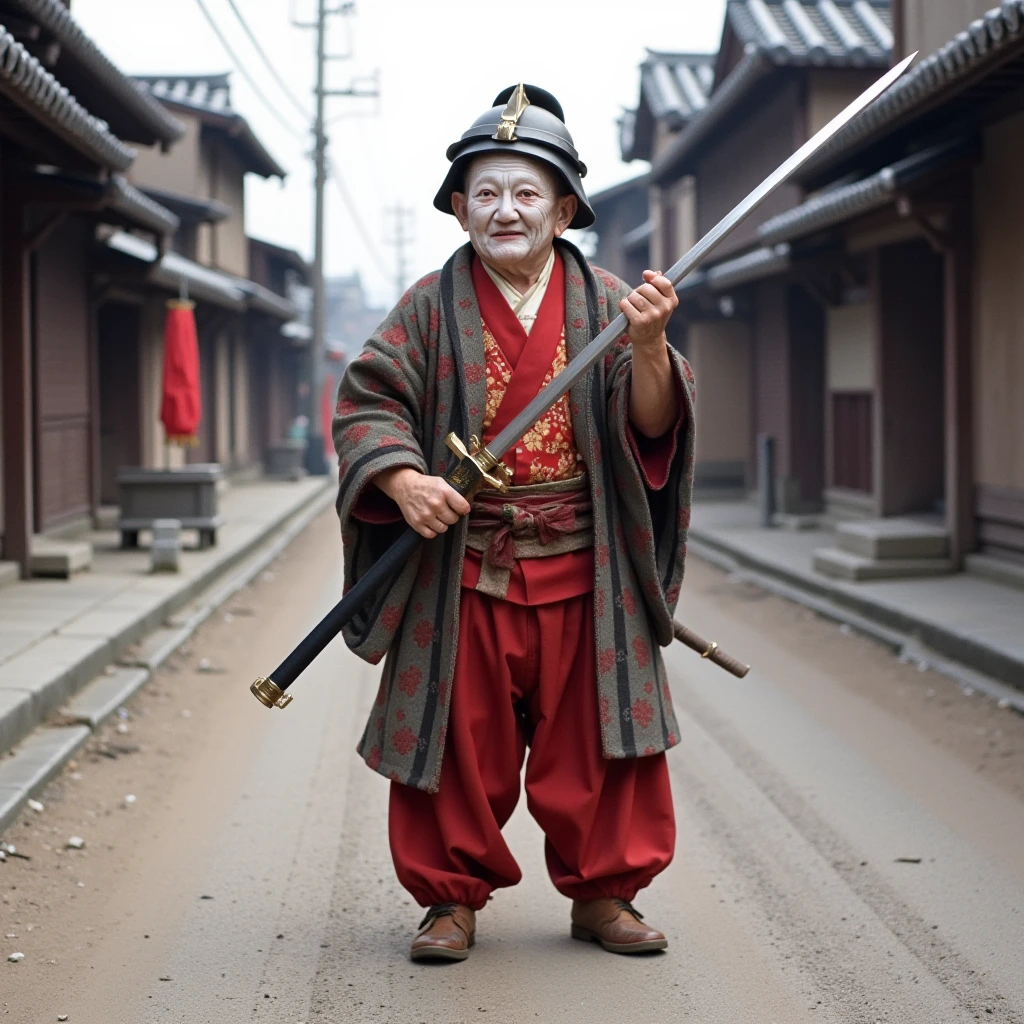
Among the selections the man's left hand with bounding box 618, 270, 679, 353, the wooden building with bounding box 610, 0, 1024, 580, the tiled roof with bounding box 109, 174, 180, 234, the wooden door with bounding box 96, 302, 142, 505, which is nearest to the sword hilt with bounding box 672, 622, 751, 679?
the man's left hand with bounding box 618, 270, 679, 353

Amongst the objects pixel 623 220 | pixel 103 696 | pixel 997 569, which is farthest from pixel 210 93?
pixel 103 696

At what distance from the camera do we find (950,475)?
1117 centimetres

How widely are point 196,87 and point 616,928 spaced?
84.6ft

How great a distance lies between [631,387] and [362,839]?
7.13 ft

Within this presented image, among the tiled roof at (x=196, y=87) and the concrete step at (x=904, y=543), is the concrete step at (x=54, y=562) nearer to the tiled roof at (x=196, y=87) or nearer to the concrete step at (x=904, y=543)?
the concrete step at (x=904, y=543)

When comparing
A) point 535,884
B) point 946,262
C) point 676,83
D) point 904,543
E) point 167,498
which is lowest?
point 535,884

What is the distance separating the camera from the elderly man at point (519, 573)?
381 centimetres

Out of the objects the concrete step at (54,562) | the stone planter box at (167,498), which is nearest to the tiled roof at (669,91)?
the stone planter box at (167,498)

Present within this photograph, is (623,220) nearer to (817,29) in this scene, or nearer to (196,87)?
(196,87)

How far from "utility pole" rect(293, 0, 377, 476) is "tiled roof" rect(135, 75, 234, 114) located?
2906 millimetres

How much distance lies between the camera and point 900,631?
9414mm

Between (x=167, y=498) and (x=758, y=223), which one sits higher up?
(x=758, y=223)

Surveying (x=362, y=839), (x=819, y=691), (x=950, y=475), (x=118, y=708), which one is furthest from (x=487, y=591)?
(x=950, y=475)

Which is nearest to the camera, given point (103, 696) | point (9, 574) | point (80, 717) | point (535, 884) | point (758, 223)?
point (535, 884)
